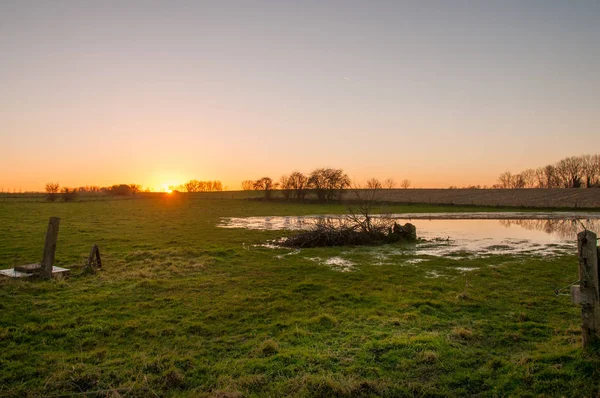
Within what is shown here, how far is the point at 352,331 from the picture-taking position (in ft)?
25.7

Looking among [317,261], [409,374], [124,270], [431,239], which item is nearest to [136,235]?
Answer: [124,270]

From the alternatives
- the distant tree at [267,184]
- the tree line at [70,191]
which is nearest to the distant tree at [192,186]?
the tree line at [70,191]

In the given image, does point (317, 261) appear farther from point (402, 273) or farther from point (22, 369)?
point (22, 369)

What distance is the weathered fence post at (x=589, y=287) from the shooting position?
6.00m

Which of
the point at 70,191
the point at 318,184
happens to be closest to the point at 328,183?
the point at 318,184

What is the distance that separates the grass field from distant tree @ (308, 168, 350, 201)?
64.1 m

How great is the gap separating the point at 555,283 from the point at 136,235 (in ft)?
78.5

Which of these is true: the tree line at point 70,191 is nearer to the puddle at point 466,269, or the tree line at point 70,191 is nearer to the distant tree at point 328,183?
the distant tree at point 328,183

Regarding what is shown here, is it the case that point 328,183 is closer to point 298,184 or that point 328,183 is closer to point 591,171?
point 298,184

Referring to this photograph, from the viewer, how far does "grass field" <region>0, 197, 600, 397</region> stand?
5.72 metres

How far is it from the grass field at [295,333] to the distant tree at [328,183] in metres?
64.1

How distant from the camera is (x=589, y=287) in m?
6.02

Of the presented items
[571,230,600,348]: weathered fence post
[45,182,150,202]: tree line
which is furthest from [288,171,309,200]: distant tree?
[571,230,600,348]: weathered fence post

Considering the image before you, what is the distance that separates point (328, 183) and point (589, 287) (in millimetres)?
73438
